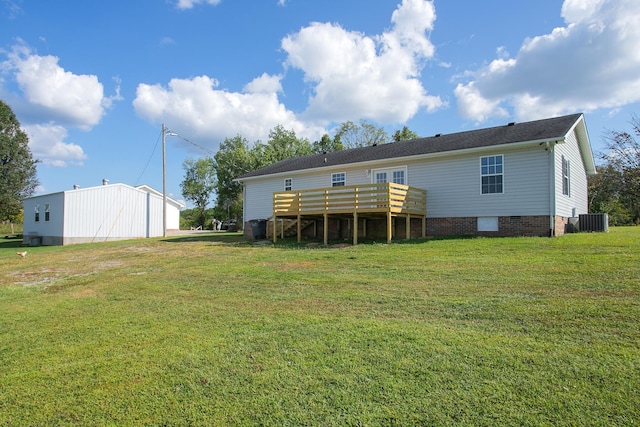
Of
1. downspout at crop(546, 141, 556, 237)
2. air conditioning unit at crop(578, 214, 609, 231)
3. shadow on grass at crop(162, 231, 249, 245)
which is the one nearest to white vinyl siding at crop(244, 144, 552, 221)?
downspout at crop(546, 141, 556, 237)

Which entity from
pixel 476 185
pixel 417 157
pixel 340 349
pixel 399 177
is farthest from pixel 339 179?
pixel 340 349

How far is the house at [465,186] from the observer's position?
12750 millimetres

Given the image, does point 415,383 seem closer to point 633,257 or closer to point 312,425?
point 312,425

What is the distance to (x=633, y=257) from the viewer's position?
24.4ft

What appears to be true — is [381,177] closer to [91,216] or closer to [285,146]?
[91,216]

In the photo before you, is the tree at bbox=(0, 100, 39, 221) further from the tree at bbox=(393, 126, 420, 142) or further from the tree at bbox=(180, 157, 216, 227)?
the tree at bbox=(393, 126, 420, 142)

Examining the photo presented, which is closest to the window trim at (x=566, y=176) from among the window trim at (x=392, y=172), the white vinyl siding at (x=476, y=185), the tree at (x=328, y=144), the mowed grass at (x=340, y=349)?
the white vinyl siding at (x=476, y=185)

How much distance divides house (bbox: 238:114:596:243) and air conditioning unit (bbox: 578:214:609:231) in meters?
0.48

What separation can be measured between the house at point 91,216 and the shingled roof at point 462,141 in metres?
10.9

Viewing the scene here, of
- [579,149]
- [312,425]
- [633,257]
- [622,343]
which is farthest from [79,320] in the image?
[579,149]

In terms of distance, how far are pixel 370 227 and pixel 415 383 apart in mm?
13390

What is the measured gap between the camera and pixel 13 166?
116 ft

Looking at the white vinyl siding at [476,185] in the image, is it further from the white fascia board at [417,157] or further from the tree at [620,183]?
the tree at [620,183]

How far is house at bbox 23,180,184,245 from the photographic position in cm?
2127
